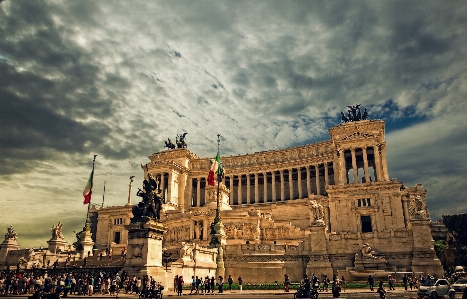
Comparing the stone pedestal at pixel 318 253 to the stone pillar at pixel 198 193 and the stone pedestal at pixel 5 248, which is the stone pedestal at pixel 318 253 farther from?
the stone pillar at pixel 198 193

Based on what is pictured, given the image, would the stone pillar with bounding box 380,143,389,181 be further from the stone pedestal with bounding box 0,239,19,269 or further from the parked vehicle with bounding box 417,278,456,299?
the stone pedestal with bounding box 0,239,19,269

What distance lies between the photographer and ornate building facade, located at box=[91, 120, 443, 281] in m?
38.1

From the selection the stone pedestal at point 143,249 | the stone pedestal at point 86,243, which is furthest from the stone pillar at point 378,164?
the stone pedestal at point 143,249

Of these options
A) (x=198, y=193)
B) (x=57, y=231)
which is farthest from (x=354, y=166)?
(x=57, y=231)

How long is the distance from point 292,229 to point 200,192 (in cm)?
4007

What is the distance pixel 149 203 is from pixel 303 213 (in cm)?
4477

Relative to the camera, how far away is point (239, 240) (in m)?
50.0

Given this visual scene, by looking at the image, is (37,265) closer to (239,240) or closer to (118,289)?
(118,289)

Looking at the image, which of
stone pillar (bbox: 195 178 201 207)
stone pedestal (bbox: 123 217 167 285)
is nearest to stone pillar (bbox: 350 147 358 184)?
stone pillar (bbox: 195 178 201 207)

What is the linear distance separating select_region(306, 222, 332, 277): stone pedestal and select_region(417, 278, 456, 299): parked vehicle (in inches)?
567

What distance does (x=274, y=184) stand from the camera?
80750 mm

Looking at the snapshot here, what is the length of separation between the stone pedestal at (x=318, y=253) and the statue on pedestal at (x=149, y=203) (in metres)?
19.8

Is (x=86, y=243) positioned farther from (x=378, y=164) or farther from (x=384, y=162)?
(x=384, y=162)

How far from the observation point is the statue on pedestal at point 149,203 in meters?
23.6
